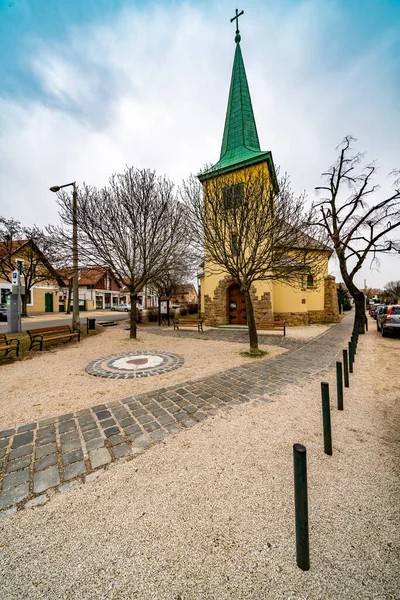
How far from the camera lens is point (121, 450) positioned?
2920 mm

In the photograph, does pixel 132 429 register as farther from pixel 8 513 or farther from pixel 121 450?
pixel 8 513

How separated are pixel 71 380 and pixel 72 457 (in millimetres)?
3144

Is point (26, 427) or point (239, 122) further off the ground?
point (239, 122)

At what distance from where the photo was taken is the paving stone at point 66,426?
339 cm

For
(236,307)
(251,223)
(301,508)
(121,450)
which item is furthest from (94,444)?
(236,307)

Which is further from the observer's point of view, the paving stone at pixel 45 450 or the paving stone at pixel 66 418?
the paving stone at pixel 66 418

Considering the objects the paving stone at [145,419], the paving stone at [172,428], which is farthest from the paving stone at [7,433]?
the paving stone at [172,428]

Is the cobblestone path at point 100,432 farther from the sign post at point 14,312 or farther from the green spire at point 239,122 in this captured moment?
the green spire at point 239,122

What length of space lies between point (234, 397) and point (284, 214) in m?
5.84

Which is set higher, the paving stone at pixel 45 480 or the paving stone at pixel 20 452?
the paving stone at pixel 20 452

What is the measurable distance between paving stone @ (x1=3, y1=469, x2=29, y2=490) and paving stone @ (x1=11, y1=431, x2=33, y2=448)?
605mm

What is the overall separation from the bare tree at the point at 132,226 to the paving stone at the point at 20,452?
27.5 feet

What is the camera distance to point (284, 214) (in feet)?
24.2

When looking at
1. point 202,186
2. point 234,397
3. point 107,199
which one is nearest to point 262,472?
point 234,397
